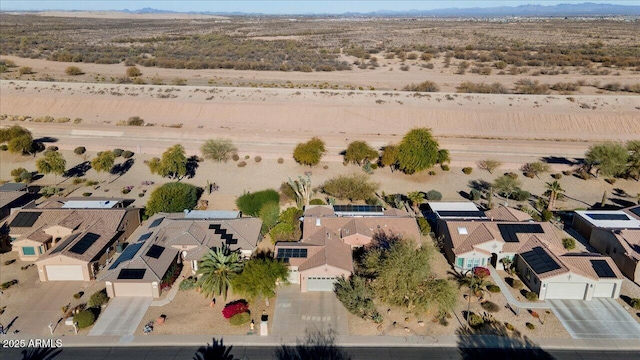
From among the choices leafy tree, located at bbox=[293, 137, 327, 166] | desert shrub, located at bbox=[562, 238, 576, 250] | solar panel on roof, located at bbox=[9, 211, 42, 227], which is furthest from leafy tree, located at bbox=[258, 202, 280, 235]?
desert shrub, located at bbox=[562, 238, 576, 250]

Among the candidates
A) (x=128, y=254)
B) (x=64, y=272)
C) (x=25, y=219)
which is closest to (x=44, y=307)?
(x=64, y=272)

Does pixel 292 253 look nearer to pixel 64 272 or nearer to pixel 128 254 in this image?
pixel 128 254

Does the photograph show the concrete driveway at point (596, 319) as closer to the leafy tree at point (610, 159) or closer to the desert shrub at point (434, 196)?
the desert shrub at point (434, 196)

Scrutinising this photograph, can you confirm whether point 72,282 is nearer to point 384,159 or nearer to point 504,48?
point 384,159

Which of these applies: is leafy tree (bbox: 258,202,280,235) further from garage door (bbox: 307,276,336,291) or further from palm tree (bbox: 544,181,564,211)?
palm tree (bbox: 544,181,564,211)

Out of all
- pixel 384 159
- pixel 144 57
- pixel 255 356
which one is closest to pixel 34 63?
pixel 144 57

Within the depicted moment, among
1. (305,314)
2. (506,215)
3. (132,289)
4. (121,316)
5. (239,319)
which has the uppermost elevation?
(506,215)
